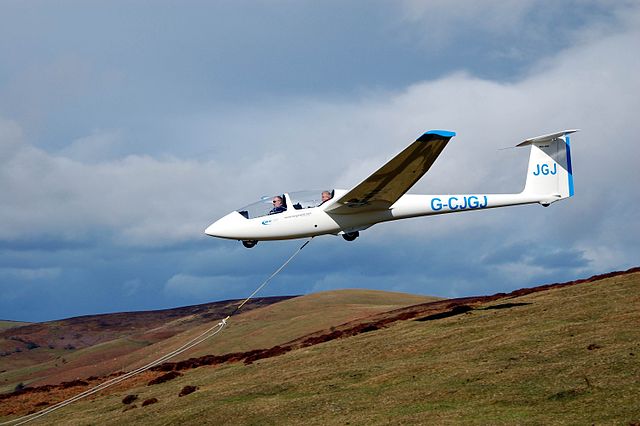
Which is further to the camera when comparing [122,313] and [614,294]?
[122,313]

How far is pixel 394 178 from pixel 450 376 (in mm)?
8805

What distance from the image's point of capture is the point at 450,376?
90.7ft

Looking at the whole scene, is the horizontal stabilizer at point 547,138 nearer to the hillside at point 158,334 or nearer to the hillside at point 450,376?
the hillside at point 450,376

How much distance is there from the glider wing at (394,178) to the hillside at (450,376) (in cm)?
725

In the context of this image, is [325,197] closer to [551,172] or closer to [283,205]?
[283,205]

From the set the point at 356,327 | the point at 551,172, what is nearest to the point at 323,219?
the point at 551,172

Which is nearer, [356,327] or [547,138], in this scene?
[547,138]

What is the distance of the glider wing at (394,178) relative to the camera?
2886 centimetres

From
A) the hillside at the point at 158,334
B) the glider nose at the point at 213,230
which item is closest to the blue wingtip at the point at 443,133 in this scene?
the glider nose at the point at 213,230

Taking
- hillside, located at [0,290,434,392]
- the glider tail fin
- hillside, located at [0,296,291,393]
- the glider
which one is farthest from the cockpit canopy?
hillside, located at [0,296,291,393]

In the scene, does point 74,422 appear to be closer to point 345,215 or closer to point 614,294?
point 345,215

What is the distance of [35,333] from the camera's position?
134 meters

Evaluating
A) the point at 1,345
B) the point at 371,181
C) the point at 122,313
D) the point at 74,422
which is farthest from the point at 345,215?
the point at 122,313

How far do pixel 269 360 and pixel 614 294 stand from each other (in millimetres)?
18862
